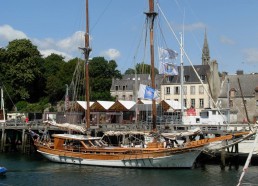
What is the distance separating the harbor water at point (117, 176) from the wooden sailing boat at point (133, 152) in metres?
0.76

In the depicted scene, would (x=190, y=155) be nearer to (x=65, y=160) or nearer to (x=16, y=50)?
(x=65, y=160)

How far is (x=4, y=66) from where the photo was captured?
103 m

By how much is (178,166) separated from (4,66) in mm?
69436

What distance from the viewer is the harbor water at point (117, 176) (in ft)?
121

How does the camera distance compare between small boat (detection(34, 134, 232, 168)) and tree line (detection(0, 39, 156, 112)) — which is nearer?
small boat (detection(34, 134, 232, 168))

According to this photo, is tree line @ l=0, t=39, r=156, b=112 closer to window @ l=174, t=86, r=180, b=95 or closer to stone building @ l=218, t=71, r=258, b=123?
window @ l=174, t=86, r=180, b=95

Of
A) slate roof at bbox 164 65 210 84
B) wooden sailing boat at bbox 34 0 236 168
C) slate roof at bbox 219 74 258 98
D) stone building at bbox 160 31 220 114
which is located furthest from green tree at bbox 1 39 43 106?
wooden sailing boat at bbox 34 0 236 168

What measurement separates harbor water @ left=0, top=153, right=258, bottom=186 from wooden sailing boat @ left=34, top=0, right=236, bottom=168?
2.48 ft

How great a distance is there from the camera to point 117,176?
131 ft

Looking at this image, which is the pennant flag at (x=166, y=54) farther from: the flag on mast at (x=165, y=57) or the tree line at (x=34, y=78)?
the tree line at (x=34, y=78)

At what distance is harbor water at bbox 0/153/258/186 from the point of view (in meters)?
37.0

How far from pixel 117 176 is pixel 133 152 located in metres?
4.09

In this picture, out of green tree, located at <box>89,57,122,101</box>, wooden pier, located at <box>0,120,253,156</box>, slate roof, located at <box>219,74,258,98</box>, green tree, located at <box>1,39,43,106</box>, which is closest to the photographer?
wooden pier, located at <box>0,120,253,156</box>

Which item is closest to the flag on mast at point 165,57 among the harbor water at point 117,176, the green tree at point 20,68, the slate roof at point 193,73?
the harbor water at point 117,176
